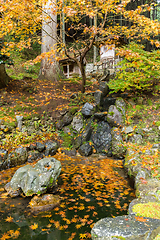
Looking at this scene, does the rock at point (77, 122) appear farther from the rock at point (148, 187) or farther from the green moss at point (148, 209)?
the green moss at point (148, 209)

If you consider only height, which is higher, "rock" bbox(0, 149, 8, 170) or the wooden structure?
the wooden structure

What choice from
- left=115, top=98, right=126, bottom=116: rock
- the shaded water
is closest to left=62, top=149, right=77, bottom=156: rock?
the shaded water

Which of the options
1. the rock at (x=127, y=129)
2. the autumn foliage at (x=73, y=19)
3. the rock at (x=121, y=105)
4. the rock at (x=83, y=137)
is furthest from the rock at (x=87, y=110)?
the autumn foliage at (x=73, y=19)

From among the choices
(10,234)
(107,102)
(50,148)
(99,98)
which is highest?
(99,98)

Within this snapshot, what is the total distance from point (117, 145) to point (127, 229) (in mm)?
5254

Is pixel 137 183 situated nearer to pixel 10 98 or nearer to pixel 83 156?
pixel 83 156

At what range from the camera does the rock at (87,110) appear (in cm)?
874

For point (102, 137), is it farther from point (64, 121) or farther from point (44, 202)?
point (44, 202)

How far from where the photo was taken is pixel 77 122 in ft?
29.2

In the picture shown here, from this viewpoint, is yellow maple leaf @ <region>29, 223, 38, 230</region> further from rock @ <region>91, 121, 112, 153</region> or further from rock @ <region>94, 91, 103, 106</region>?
rock @ <region>94, 91, 103, 106</region>

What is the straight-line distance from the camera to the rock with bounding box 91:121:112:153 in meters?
7.96

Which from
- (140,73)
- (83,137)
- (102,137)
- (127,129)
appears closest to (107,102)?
(127,129)

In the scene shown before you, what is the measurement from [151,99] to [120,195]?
625 cm

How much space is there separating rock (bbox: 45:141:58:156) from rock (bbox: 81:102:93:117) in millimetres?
2268
